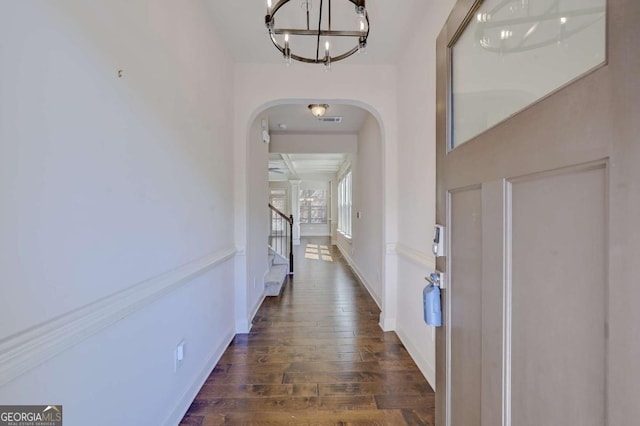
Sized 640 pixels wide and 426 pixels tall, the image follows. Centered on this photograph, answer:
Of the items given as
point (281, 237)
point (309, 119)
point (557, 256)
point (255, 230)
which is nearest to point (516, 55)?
point (557, 256)

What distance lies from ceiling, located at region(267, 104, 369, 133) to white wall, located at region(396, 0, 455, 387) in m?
1.52

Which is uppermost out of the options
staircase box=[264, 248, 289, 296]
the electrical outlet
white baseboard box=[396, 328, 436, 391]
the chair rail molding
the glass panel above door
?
the glass panel above door

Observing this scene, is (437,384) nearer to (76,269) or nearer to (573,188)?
(573,188)

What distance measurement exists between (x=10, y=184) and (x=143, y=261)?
638 millimetres

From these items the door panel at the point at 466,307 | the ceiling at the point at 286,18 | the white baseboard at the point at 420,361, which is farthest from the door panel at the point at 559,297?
the ceiling at the point at 286,18

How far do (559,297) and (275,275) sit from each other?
166 inches

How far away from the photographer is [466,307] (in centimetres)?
103

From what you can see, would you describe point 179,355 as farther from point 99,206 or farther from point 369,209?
point 369,209

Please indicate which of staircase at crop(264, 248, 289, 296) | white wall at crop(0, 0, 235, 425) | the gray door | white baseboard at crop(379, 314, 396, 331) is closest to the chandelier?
white wall at crop(0, 0, 235, 425)

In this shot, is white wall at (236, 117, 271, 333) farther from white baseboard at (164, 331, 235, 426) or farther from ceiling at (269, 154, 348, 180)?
ceiling at (269, 154, 348, 180)

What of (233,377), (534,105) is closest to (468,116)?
(534,105)

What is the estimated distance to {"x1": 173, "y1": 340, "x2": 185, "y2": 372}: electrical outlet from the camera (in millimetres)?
1649

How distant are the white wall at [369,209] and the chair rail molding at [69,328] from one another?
8.14 ft

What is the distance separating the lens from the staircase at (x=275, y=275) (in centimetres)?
418
